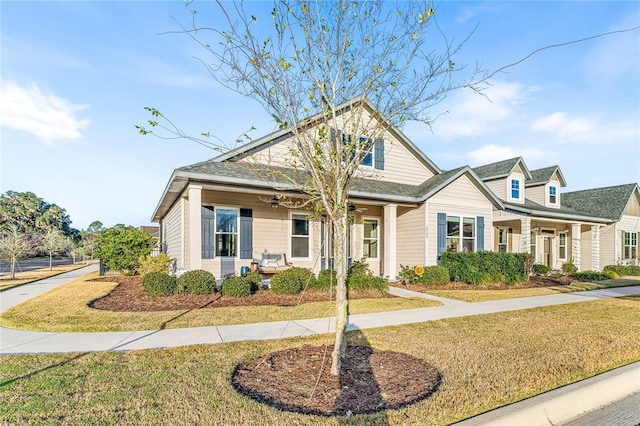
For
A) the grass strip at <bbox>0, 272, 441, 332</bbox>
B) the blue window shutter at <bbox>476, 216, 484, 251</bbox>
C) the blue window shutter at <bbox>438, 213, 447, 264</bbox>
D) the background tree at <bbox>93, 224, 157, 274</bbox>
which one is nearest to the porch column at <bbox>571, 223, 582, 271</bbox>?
the blue window shutter at <bbox>476, 216, 484, 251</bbox>

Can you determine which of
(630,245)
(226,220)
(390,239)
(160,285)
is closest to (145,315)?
(160,285)

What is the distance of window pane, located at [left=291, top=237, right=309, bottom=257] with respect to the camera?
13406mm

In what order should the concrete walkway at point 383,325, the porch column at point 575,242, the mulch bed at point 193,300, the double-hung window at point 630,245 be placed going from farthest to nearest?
1. the double-hung window at point 630,245
2. the porch column at point 575,242
3. the mulch bed at point 193,300
4. the concrete walkway at point 383,325

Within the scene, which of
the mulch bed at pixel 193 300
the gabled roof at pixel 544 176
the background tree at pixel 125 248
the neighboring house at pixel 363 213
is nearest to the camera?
the mulch bed at pixel 193 300

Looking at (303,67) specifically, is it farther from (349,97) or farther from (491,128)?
(491,128)

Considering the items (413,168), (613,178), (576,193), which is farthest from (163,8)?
(613,178)

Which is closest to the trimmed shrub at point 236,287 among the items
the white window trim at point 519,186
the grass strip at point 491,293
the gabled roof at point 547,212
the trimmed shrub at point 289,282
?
the trimmed shrub at point 289,282

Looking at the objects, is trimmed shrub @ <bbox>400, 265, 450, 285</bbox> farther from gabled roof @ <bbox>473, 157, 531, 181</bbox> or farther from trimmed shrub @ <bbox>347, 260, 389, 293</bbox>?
gabled roof @ <bbox>473, 157, 531, 181</bbox>

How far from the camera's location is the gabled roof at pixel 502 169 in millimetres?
18500

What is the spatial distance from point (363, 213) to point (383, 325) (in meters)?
8.20

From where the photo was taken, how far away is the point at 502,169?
19.0 m

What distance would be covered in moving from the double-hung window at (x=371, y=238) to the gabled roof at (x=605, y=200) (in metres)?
15.1

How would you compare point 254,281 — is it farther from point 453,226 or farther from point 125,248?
point 125,248

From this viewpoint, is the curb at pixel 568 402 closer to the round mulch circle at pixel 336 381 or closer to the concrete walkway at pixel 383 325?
the concrete walkway at pixel 383 325
